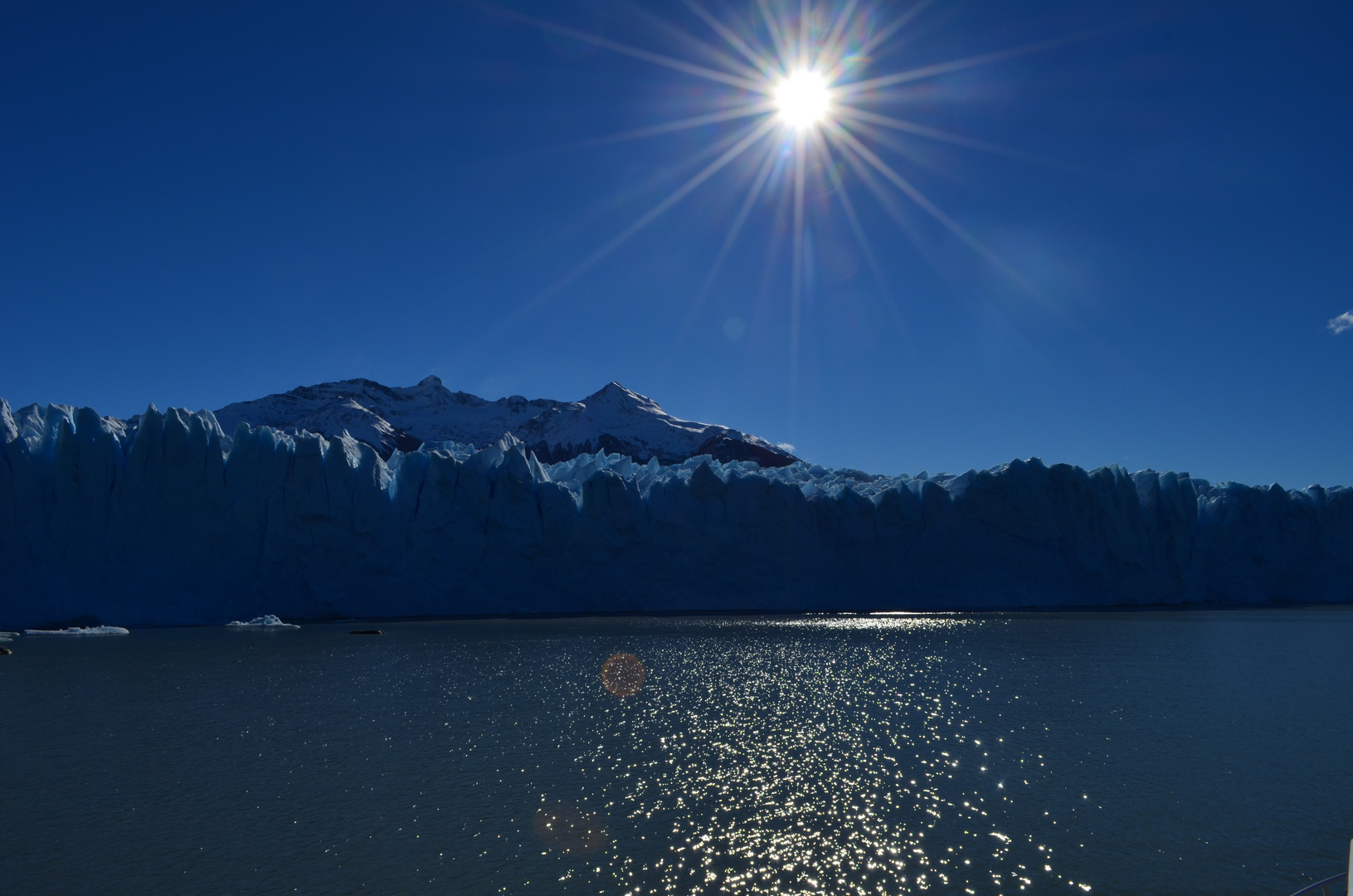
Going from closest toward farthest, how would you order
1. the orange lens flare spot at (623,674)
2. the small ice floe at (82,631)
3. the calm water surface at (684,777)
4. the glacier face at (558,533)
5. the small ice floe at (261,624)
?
the calm water surface at (684,777)
the orange lens flare spot at (623,674)
the small ice floe at (82,631)
the glacier face at (558,533)
the small ice floe at (261,624)

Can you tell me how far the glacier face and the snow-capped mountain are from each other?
51329mm

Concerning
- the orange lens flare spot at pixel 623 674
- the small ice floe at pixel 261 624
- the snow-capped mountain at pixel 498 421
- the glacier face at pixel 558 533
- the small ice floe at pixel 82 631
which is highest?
the snow-capped mountain at pixel 498 421

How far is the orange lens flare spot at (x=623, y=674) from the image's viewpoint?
17344mm

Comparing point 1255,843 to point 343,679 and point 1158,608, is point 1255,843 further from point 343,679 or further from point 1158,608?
point 1158,608

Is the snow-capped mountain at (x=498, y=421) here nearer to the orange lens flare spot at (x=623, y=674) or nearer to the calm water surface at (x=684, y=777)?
the orange lens flare spot at (x=623, y=674)

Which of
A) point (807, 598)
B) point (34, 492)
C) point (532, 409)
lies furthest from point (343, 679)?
point (532, 409)

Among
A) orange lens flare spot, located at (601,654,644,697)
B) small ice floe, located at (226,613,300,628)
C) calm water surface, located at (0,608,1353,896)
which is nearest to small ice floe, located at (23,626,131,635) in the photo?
small ice floe, located at (226,613,300,628)

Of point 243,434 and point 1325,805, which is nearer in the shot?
point 1325,805

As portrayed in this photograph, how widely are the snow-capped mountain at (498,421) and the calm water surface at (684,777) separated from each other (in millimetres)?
77303

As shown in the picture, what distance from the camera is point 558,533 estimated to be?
4069 centimetres

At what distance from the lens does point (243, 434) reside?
37.8 meters

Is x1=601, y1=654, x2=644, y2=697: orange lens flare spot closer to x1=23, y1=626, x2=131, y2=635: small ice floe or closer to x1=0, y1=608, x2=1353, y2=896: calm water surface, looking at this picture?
x1=0, y1=608, x2=1353, y2=896: calm water surface

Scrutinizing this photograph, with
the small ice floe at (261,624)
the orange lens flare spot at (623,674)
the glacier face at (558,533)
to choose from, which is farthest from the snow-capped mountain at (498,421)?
the orange lens flare spot at (623,674)

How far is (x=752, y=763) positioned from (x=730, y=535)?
31631 millimetres
